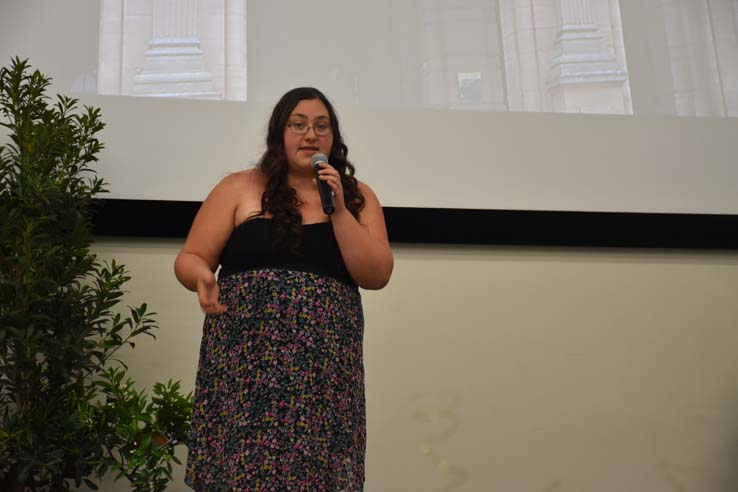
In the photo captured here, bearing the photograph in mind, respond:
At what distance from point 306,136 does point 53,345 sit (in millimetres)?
1229

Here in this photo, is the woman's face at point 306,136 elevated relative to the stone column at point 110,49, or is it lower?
lower

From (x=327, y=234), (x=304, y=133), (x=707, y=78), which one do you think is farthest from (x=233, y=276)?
(x=707, y=78)

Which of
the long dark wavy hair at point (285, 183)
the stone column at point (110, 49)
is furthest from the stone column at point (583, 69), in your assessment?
the long dark wavy hair at point (285, 183)

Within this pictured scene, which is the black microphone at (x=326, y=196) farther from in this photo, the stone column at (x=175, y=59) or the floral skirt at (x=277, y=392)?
the stone column at (x=175, y=59)

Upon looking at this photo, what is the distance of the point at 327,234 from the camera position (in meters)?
1.73

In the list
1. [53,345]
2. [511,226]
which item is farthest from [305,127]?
[511,226]

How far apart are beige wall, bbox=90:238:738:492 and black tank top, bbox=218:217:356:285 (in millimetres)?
1594

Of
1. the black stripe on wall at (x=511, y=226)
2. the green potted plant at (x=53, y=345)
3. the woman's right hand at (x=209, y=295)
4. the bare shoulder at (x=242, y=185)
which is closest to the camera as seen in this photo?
the woman's right hand at (x=209, y=295)

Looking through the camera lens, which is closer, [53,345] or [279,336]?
[279,336]

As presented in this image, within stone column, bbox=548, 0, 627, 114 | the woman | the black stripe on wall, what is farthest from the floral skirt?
stone column, bbox=548, 0, 627, 114

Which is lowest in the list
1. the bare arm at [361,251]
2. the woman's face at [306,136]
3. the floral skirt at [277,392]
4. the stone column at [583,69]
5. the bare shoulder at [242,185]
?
the floral skirt at [277,392]

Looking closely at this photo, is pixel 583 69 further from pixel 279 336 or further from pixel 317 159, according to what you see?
pixel 279 336

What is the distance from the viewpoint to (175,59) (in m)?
3.30

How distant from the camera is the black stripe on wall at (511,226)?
Answer: 10.4ft
